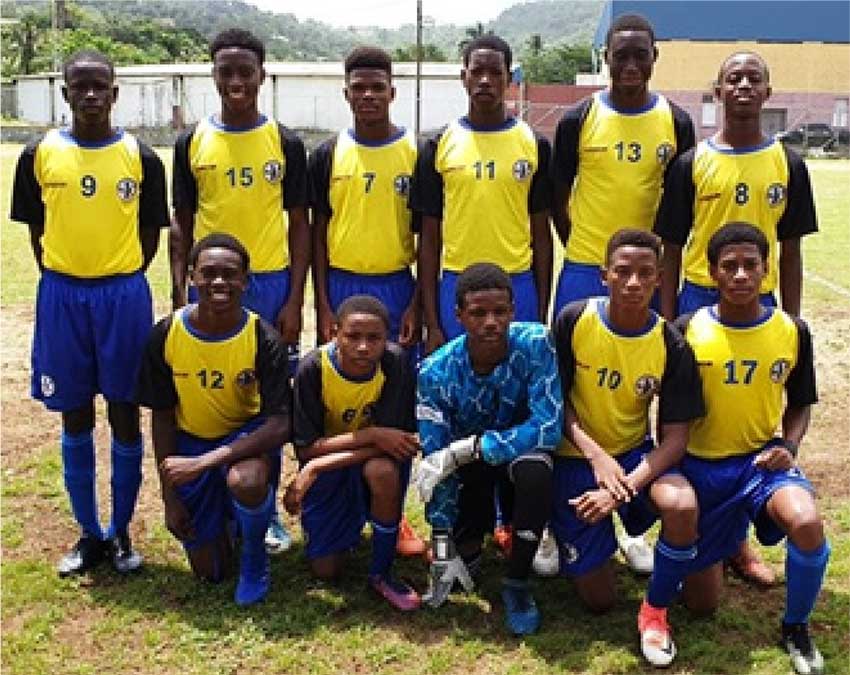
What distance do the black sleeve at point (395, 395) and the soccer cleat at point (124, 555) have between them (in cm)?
116

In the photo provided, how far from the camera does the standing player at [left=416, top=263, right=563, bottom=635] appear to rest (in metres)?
3.75

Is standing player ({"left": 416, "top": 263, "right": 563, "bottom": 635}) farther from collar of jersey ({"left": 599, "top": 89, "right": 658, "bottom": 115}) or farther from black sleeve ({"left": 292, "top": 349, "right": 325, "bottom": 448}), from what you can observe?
collar of jersey ({"left": 599, "top": 89, "right": 658, "bottom": 115})

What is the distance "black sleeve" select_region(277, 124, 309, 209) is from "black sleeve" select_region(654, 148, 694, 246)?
152 centimetres

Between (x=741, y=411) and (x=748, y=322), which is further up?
(x=748, y=322)

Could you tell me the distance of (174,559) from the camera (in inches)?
172

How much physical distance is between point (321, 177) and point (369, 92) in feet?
1.47

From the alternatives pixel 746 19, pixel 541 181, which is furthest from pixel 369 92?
pixel 746 19

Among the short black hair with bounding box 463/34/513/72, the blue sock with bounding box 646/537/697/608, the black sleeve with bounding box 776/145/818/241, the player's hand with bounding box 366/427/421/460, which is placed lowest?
the blue sock with bounding box 646/537/697/608

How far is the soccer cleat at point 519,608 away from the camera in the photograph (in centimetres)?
374

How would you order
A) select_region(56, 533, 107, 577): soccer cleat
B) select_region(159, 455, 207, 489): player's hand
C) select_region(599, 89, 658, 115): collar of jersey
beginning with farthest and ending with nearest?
1. select_region(599, 89, 658, 115): collar of jersey
2. select_region(56, 533, 107, 577): soccer cleat
3. select_region(159, 455, 207, 489): player's hand

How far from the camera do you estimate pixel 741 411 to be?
3.74 metres

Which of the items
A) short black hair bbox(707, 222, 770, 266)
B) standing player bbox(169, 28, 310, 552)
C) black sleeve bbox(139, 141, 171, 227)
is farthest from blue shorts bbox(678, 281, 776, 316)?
black sleeve bbox(139, 141, 171, 227)

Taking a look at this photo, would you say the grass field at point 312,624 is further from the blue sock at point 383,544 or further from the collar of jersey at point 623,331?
the collar of jersey at point 623,331

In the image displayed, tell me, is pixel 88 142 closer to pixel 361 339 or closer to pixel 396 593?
pixel 361 339
